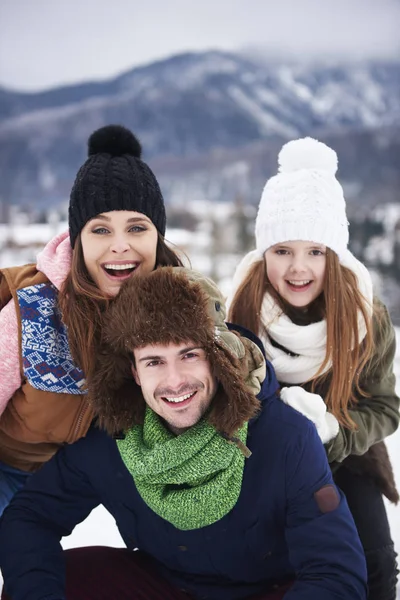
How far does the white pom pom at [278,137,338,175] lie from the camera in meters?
2.02

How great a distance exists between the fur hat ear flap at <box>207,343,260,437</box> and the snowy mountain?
29.2 m

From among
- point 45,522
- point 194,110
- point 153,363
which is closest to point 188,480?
point 153,363

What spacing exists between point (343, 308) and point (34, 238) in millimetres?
19171

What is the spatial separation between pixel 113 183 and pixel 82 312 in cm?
42

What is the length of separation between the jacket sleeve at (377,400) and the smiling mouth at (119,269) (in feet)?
2.80

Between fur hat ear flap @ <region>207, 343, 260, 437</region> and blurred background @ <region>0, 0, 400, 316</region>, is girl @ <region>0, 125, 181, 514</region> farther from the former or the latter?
blurred background @ <region>0, 0, 400, 316</region>

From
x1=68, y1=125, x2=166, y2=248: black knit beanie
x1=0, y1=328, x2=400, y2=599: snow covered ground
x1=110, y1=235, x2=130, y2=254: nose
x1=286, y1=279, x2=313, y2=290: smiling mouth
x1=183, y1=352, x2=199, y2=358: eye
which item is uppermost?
x1=68, y1=125, x2=166, y2=248: black knit beanie

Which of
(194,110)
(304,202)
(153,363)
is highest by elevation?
(194,110)

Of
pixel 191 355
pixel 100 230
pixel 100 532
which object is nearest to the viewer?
pixel 191 355

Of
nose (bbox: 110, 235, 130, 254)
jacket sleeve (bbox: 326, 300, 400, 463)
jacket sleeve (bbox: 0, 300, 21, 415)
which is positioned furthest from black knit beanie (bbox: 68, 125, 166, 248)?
jacket sleeve (bbox: 326, 300, 400, 463)

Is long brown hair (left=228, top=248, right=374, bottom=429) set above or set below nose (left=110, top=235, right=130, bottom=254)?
below

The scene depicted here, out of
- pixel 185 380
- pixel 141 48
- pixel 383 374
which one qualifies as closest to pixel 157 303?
pixel 185 380

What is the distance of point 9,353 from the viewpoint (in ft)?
5.24

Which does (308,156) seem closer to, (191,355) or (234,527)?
(191,355)
